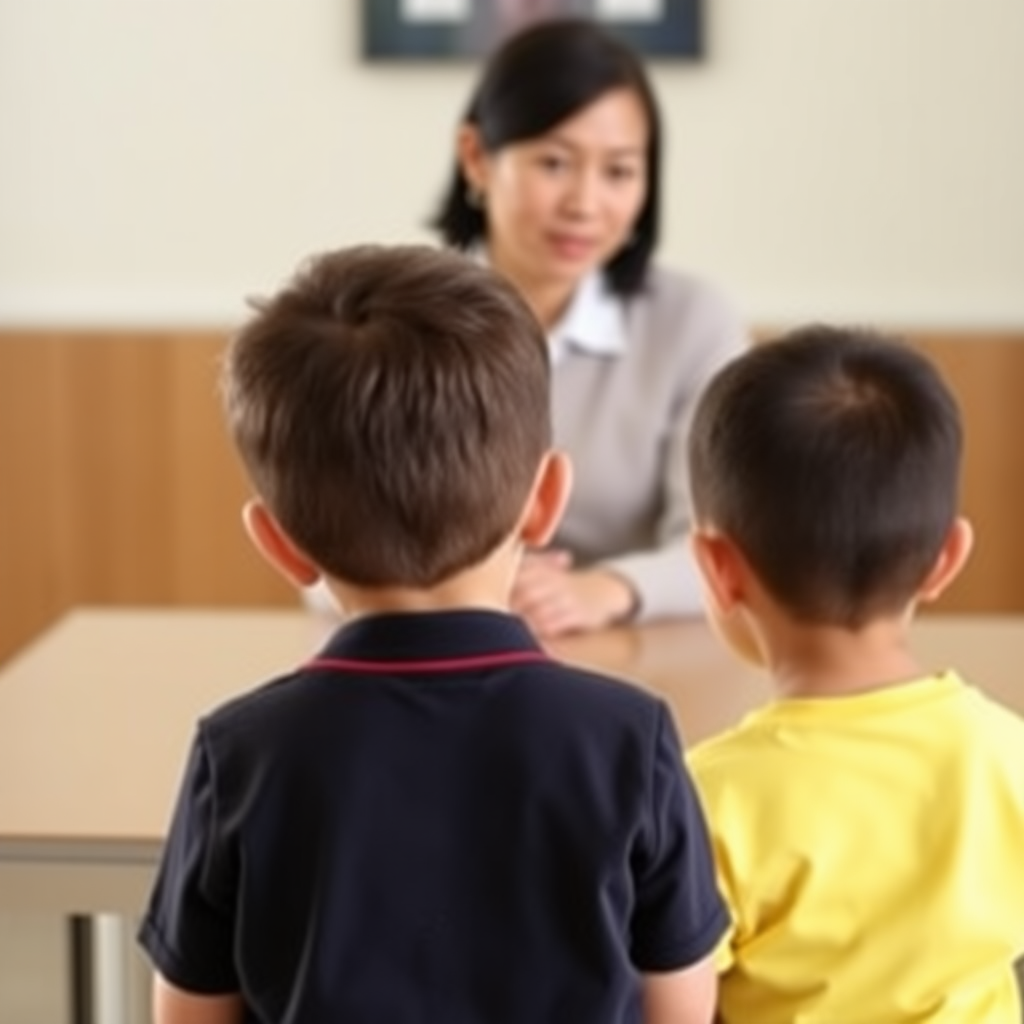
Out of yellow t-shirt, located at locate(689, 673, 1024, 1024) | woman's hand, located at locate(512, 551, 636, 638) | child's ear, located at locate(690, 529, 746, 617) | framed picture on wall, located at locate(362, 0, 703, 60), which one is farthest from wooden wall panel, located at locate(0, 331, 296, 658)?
yellow t-shirt, located at locate(689, 673, 1024, 1024)

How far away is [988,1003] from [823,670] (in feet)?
0.76

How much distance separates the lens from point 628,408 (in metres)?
2.61

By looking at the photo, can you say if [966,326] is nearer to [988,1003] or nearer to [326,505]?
[988,1003]

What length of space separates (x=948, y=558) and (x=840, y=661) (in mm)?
108

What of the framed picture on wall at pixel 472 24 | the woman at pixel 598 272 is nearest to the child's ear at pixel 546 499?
the woman at pixel 598 272

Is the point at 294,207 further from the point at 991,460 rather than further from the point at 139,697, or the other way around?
the point at 139,697

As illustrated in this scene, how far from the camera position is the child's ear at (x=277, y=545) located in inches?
47.1

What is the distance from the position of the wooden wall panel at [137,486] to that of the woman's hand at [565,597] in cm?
Answer: 140

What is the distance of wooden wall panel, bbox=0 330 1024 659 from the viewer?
11.7ft

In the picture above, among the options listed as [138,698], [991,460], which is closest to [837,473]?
[138,698]

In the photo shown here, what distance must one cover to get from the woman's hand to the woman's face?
1.43 ft

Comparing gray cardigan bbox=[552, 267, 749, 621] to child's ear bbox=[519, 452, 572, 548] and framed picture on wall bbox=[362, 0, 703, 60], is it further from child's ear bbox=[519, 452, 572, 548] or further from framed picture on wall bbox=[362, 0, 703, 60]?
child's ear bbox=[519, 452, 572, 548]

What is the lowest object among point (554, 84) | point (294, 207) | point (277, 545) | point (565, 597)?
point (565, 597)

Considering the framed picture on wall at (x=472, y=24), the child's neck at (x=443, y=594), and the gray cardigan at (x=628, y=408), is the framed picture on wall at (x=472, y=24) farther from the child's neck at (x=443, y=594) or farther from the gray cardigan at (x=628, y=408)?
the child's neck at (x=443, y=594)
